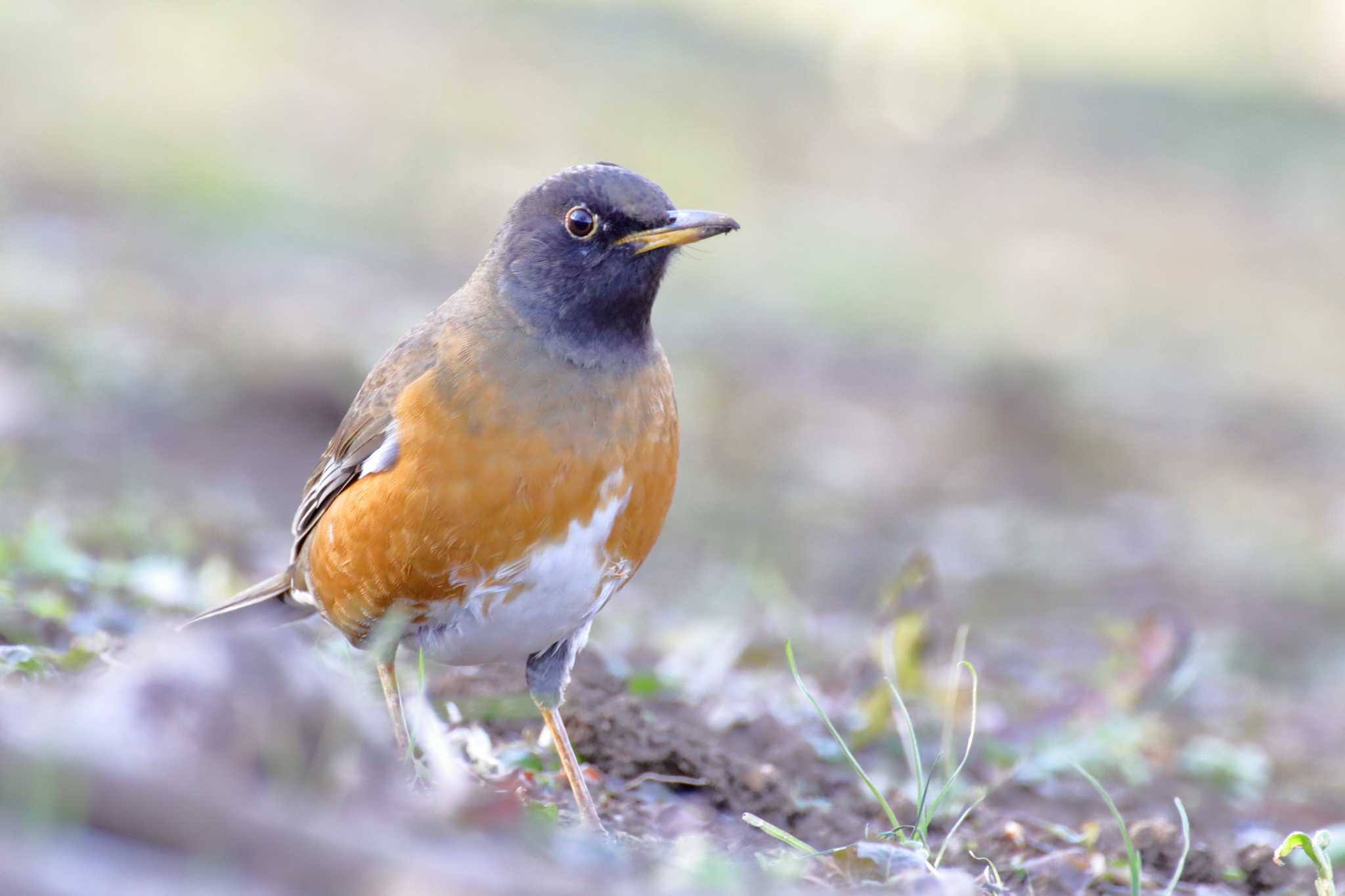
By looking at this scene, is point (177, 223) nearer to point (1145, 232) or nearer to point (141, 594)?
point (141, 594)

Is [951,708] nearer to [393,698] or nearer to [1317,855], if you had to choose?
[1317,855]

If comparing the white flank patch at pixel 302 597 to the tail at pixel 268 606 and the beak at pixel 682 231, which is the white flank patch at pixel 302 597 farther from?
the beak at pixel 682 231

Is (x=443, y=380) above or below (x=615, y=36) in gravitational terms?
below

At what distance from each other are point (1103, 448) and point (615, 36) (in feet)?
48.1

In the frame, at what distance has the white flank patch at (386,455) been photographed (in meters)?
4.50

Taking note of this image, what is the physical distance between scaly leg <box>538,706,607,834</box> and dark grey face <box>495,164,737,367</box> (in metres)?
1.01

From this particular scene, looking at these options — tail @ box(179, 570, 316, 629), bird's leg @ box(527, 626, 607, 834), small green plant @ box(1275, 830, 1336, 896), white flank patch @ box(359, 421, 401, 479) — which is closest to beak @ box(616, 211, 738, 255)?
white flank patch @ box(359, 421, 401, 479)

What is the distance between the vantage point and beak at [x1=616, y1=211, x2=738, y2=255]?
462 centimetres

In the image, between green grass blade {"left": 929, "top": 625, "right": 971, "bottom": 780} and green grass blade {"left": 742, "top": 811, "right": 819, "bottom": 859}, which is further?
green grass blade {"left": 929, "top": 625, "right": 971, "bottom": 780}

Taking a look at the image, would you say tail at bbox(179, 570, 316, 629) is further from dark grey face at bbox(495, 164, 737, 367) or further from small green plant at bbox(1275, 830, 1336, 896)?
small green plant at bbox(1275, 830, 1336, 896)

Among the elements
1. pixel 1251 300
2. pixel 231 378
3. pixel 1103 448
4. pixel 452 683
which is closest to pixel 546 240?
pixel 452 683

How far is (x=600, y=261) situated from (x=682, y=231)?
0.27 meters

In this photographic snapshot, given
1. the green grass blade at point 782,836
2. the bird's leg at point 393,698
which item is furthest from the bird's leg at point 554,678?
the green grass blade at point 782,836

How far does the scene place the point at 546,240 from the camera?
490cm
